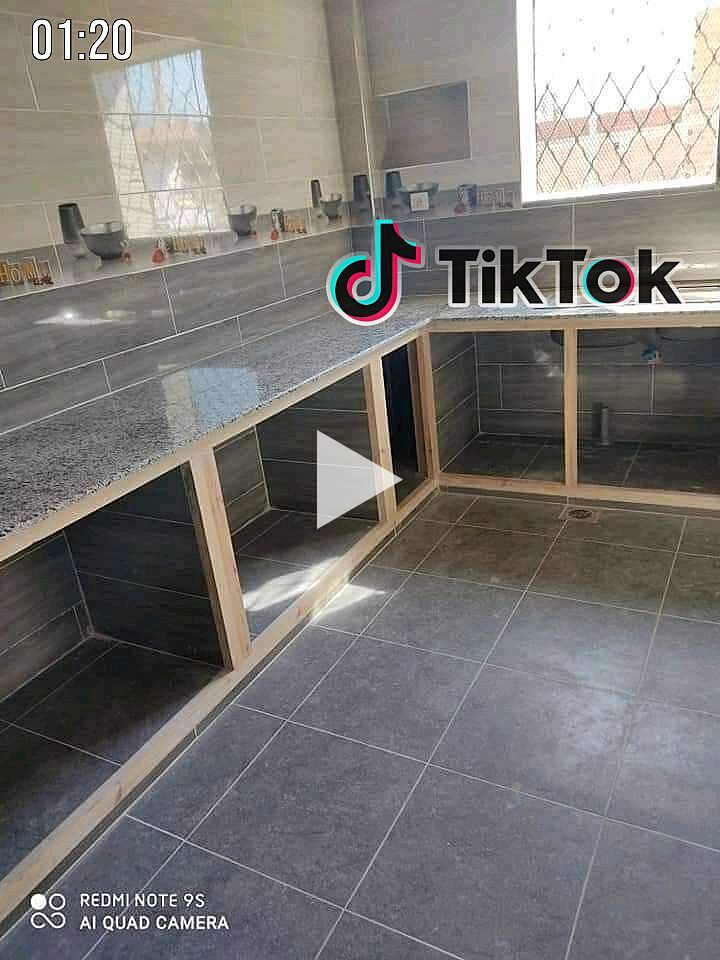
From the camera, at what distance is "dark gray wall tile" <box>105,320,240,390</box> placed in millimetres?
2168

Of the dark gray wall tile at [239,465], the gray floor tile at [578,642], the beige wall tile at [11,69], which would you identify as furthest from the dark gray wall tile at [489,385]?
the beige wall tile at [11,69]

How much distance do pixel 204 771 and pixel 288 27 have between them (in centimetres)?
279

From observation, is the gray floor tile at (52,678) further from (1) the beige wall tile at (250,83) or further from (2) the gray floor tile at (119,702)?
(1) the beige wall tile at (250,83)

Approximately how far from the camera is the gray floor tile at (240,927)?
1.23 metres

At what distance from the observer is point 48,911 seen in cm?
134

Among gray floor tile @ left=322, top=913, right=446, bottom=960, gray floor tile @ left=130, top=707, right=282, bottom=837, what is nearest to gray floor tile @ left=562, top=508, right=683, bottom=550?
gray floor tile @ left=130, top=707, right=282, bottom=837

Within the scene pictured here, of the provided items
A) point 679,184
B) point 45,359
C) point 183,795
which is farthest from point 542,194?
point 183,795

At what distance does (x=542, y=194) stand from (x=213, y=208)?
1441 millimetres

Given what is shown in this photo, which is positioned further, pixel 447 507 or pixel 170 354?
pixel 447 507

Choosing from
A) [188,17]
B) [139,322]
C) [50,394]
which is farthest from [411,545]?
[188,17]

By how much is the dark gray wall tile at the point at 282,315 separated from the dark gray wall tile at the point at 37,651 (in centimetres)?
122

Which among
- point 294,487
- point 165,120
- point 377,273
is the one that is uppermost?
point 165,120

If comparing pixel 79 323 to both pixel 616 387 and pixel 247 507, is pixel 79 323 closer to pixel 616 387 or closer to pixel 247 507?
pixel 247 507
